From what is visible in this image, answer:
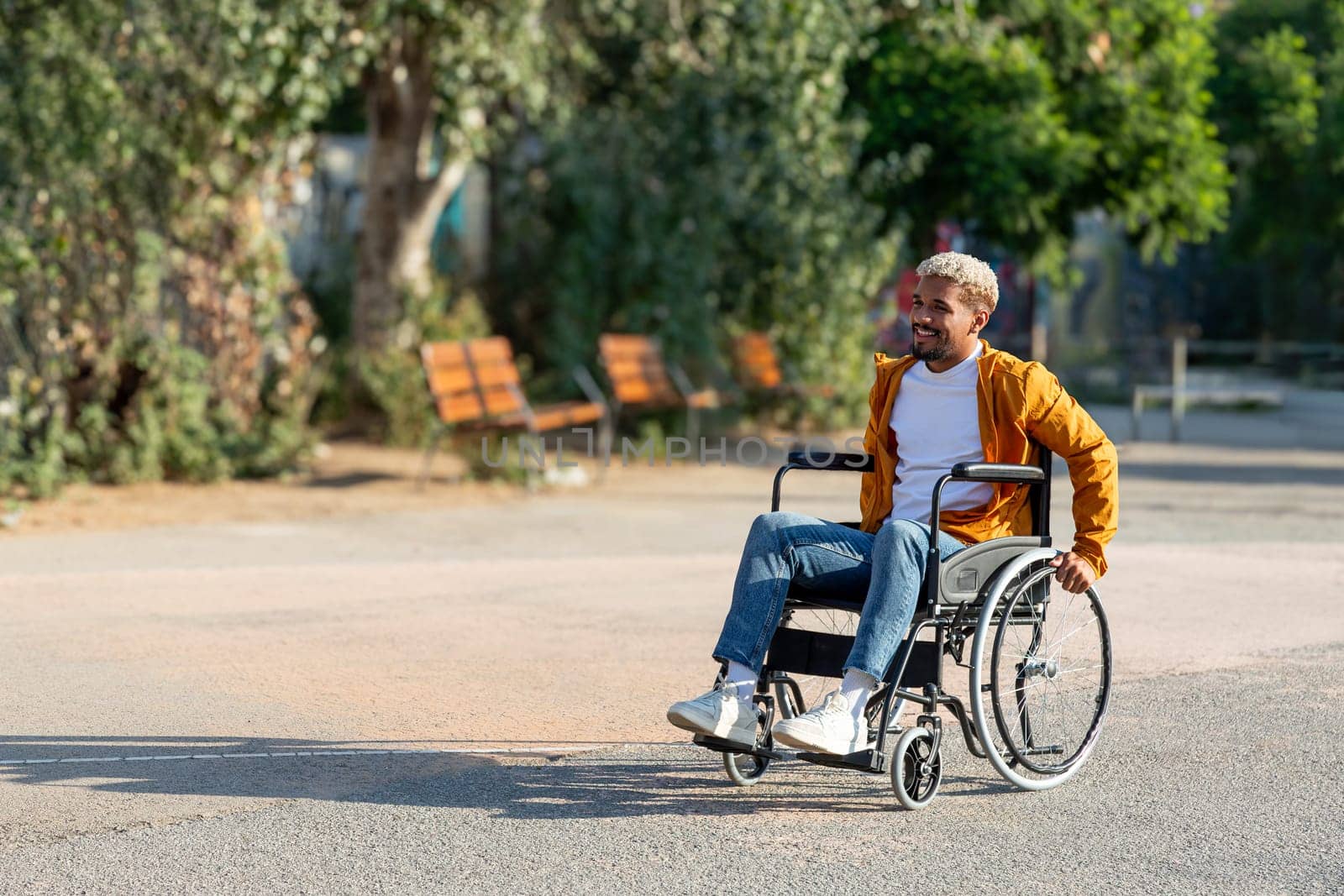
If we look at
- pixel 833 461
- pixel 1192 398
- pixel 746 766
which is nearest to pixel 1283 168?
pixel 1192 398

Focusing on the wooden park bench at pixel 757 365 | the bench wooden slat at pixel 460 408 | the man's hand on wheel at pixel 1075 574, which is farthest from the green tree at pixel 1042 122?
the man's hand on wheel at pixel 1075 574

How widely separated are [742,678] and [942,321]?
1170mm

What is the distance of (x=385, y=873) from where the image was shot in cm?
432

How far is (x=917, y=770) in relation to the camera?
4.96 metres

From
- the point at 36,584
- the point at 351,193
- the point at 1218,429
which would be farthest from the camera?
the point at 351,193

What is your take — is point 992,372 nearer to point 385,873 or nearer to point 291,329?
point 385,873

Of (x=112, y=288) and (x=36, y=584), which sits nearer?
(x=36, y=584)

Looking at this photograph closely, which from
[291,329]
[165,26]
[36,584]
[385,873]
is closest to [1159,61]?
[291,329]

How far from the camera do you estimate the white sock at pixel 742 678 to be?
4984mm

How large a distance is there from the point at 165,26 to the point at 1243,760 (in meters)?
8.34

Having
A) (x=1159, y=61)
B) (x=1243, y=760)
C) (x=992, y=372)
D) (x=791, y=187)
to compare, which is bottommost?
(x=1243, y=760)

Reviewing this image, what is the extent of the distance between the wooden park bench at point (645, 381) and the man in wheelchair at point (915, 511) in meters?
8.44

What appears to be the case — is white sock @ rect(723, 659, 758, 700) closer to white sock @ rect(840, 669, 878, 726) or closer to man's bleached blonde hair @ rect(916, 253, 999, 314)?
white sock @ rect(840, 669, 878, 726)

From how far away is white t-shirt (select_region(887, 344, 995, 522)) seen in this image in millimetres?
5285
